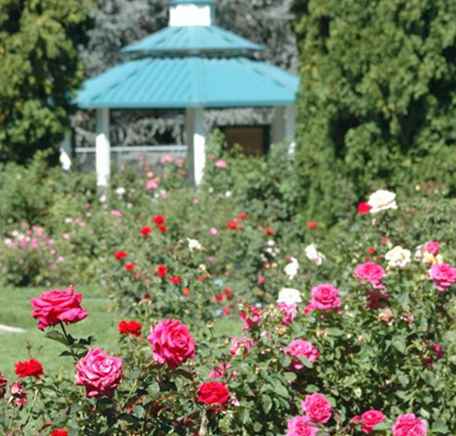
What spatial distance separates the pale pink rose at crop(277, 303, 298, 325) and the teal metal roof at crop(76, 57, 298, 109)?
13.5 m

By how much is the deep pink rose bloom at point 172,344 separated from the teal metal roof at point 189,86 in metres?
14.6

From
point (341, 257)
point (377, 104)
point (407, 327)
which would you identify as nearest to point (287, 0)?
point (377, 104)

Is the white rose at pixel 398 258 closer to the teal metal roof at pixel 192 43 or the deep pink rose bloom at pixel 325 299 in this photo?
the deep pink rose bloom at pixel 325 299

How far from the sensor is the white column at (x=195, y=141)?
19.4m

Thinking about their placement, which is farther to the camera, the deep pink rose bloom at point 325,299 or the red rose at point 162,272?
→ the red rose at point 162,272

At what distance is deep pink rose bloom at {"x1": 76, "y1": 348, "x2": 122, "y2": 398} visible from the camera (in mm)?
4285

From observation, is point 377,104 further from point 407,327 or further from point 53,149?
point 53,149

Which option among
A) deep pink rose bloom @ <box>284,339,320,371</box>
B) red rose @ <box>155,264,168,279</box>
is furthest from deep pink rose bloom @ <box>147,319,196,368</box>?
red rose @ <box>155,264,168,279</box>

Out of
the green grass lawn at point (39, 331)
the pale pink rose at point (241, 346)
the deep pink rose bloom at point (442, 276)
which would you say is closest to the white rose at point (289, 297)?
the pale pink rose at point (241, 346)

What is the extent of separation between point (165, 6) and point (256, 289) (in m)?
21.8

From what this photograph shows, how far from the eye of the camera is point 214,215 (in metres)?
12.9

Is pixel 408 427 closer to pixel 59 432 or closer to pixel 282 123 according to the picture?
pixel 59 432

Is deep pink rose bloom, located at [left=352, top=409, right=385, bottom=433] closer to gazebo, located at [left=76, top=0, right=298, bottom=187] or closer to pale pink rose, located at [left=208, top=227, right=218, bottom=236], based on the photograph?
pale pink rose, located at [left=208, top=227, right=218, bottom=236]

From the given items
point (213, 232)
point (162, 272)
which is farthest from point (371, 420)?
point (213, 232)
